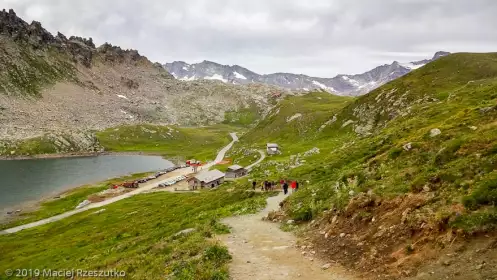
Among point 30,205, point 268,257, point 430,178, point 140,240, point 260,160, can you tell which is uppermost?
point 430,178

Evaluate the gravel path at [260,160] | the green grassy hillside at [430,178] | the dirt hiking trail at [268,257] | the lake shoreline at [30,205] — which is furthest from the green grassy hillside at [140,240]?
the gravel path at [260,160]

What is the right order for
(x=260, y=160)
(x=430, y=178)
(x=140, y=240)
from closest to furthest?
(x=430, y=178) → (x=140, y=240) → (x=260, y=160)

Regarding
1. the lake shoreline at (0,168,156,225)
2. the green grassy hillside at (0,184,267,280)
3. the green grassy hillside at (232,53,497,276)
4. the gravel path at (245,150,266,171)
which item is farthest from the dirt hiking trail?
the gravel path at (245,150,266,171)

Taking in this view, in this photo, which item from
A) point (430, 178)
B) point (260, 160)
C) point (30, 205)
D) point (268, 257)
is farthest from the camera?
point (260, 160)

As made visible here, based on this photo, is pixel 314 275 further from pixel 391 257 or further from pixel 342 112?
pixel 342 112

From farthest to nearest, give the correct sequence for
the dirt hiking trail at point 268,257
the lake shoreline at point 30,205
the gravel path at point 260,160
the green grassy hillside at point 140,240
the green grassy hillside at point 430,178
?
the gravel path at point 260,160 < the lake shoreline at point 30,205 < the green grassy hillside at point 140,240 < the dirt hiking trail at point 268,257 < the green grassy hillside at point 430,178

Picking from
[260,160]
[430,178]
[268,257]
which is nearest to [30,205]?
[260,160]

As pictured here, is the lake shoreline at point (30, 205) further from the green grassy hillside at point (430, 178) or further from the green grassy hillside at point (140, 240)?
the green grassy hillside at point (430, 178)

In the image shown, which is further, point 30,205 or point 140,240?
point 30,205

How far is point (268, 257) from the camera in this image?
2605 centimetres

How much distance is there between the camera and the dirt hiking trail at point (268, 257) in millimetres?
22006

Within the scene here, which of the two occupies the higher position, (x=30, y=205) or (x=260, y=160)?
(x=260, y=160)

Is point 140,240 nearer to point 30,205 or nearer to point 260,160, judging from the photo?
point 30,205

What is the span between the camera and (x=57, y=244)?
223 ft
